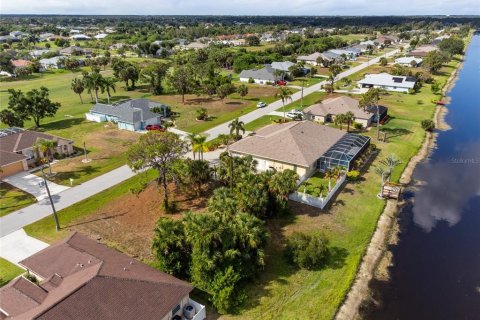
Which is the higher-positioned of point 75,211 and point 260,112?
point 260,112

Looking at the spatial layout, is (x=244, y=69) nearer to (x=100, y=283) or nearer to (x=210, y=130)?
(x=210, y=130)

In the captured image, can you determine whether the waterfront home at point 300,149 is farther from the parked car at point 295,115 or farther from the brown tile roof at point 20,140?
the brown tile roof at point 20,140

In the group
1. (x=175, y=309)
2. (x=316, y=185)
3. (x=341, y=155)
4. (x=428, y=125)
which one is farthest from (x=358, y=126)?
(x=175, y=309)

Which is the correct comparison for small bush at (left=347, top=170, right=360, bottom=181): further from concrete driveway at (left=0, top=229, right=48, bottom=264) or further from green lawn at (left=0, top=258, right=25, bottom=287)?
green lawn at (left=0, top=258, right=25, bottom=287)

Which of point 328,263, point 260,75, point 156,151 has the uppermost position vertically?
point 156,151

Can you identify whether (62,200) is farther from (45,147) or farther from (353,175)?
(353,175)

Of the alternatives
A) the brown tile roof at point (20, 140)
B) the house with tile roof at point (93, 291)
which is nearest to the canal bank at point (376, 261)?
the house with tile roof at point (93, 291)
